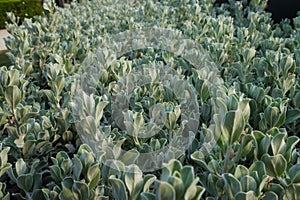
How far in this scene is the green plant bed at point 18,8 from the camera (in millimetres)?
16688

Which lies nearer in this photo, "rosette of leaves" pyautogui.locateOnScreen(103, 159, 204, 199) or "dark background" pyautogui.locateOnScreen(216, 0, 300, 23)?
"rosette of leaves" pyautogui.locateOnScreen(103, 159, 204, 199)

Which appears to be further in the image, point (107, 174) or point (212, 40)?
point (212, 40)

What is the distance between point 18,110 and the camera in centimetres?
190

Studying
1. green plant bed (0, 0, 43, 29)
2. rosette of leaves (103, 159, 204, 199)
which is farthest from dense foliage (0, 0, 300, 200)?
green plant bed (0, 0, 43, 29)

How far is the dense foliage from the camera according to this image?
1261 mm

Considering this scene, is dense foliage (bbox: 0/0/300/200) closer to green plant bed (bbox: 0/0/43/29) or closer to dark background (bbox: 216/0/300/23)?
dark background (bbox: 216/0/300/23)

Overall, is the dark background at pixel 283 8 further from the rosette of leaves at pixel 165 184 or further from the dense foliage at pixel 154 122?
the rosette of leaves at pixel 165 184

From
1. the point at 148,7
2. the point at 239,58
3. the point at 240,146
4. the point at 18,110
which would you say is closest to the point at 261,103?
the point at 240,146

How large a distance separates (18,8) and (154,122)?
54.8 feet

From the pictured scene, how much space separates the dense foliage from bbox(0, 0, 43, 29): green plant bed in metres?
14.3

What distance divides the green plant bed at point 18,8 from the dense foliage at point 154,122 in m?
14.3

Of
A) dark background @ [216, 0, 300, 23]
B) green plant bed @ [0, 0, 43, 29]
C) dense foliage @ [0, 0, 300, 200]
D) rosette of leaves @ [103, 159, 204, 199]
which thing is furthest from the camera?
green plant bed @ [0, 0, 43, 29]

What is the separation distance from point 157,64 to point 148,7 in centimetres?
320

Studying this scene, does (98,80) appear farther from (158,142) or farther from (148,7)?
(148,7)
